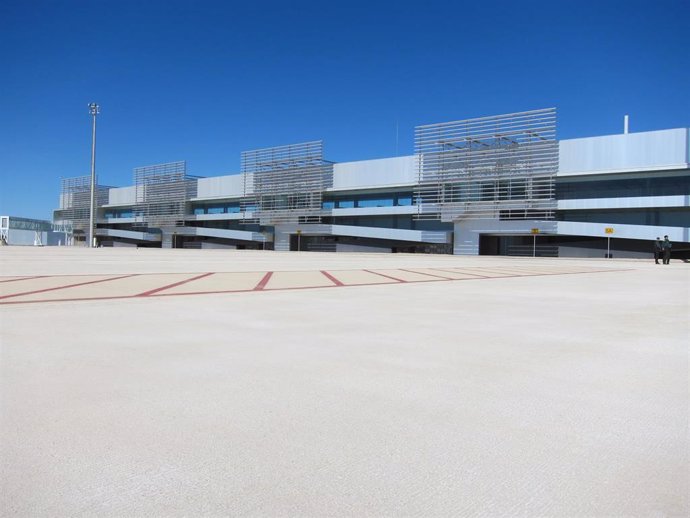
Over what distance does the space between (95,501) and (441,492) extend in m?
1.54

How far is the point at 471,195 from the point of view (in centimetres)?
5019

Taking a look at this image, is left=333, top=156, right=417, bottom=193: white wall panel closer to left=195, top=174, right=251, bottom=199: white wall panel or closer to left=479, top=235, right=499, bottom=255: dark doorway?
left=479, top=235, right=499, bottom=255: dark doorway

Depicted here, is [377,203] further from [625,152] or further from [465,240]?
[625,152]

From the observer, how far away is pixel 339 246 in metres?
63.7

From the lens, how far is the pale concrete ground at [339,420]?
7.75 feet

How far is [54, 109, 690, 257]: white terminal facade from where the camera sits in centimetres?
4309

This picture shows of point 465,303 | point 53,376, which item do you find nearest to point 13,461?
point 53,376

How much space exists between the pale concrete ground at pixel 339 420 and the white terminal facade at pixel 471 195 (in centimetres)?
4170

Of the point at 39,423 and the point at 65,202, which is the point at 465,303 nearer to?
the point at 39,423

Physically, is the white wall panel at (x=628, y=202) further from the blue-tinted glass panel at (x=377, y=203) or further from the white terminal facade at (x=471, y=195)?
the blue-tinted glass panel at (x=377, y=203)

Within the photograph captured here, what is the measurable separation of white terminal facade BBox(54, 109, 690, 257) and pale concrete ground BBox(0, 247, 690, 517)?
41.7m

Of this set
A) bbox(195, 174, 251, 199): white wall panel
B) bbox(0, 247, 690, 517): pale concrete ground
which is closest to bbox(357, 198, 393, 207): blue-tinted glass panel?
bbox(195, 174, 251, 199): white wall panel

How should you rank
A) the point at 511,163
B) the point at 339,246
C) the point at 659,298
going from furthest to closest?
1. the point at 339,246
2. the point at 511,163
3. the point at 659,298

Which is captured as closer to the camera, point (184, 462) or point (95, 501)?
point (95, 501)
